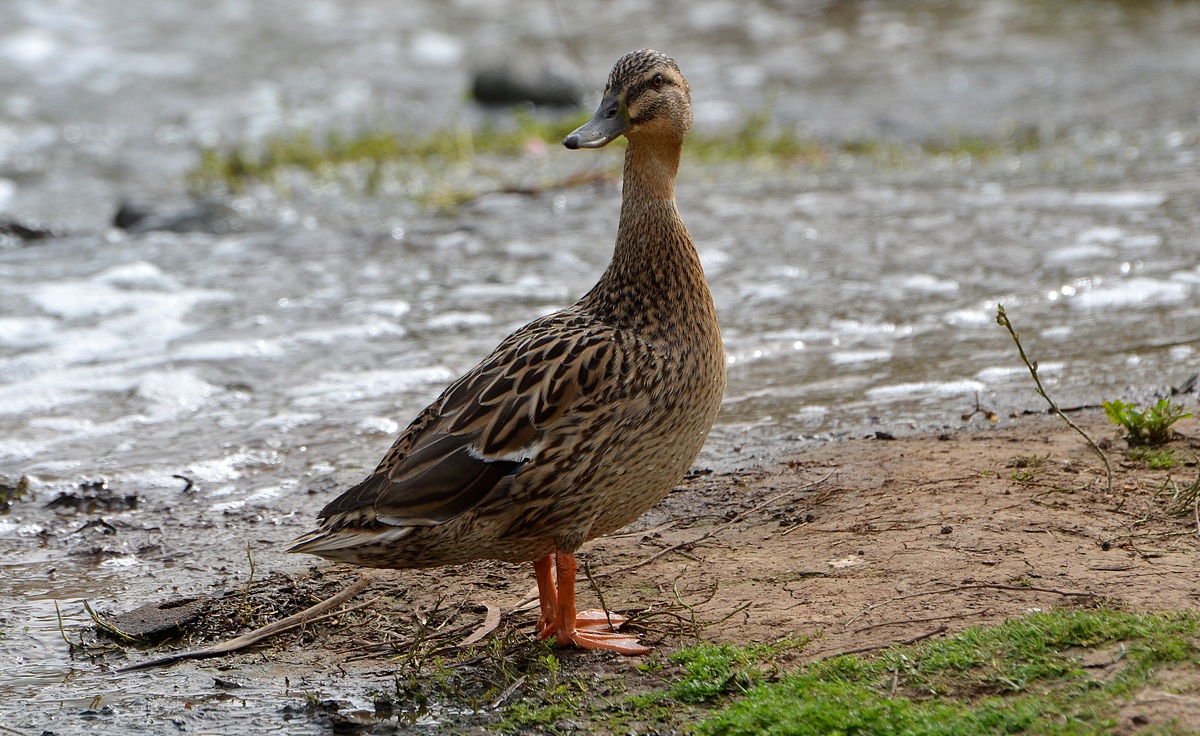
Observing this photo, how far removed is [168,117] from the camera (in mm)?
13711

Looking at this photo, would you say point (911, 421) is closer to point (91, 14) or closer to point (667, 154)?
point (667, 154)

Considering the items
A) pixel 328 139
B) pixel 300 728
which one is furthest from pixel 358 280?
pixel 300 728

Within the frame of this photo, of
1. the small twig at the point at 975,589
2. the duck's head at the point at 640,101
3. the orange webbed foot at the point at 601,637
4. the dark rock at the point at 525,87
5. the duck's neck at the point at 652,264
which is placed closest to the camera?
the small twig at the point at 975,589

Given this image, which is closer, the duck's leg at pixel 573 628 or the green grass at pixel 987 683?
the green grass at pixel 987 683

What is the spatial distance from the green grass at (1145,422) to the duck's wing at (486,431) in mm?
2136

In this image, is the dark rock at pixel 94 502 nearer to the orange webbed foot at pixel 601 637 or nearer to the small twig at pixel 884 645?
the orange webbed foot at pixel 601 637

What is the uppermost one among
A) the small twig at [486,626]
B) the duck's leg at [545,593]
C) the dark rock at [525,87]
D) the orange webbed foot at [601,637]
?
the dark rock at [525,87]

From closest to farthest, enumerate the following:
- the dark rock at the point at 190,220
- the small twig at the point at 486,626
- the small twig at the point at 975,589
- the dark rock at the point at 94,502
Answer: the small twig at the point at 975,589 < the small twig at the point at 486,626 < the dark rock at the point at 94,502 < the dark rock at the point at 190,220

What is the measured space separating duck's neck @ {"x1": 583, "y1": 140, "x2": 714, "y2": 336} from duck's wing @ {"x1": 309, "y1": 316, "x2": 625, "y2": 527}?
0.15 meters

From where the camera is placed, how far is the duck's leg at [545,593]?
14.0 ft

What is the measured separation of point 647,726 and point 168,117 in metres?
11.5

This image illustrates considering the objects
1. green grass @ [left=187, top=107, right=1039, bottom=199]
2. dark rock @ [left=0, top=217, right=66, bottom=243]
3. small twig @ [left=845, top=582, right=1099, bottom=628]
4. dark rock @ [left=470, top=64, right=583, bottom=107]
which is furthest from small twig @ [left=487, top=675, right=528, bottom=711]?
dark rock @ [left=470, top=64, right=583, bottom=107]

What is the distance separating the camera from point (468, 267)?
8.99 meters

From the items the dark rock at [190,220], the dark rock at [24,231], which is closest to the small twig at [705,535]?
the dark rock at [190,220]
